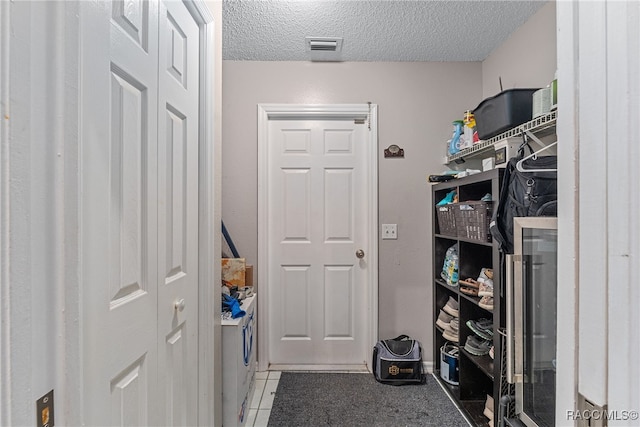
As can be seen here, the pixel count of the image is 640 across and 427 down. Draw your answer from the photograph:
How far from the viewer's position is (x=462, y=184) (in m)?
2.13

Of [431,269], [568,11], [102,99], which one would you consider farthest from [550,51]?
[102,99]

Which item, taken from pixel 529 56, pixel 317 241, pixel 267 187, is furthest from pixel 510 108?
pixel 267 187

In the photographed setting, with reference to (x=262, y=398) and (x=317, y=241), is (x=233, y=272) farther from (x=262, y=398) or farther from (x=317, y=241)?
(x=262, y=398)

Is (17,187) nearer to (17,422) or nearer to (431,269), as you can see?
(17,422)

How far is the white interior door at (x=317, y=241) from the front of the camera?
2.71 metres

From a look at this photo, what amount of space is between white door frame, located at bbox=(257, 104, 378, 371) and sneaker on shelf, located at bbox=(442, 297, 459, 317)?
1.73 feet

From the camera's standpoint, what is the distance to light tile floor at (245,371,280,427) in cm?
201

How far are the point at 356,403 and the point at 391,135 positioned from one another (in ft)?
6.42

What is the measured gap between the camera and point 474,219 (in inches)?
77.0

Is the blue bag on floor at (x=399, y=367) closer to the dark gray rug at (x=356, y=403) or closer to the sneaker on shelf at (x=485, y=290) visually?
the dark gray rug at (x=356, y=403)

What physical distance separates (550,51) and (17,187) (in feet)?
7.91

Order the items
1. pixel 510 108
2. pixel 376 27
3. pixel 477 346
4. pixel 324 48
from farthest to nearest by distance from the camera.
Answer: pixel 324 48 < pixel 376 27 < pixel 477 346 < pixel 510 108

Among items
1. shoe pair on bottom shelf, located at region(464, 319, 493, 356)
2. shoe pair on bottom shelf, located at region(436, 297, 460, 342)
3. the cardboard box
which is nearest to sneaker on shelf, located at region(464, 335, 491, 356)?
shoe pair on bottom shelf, located at region(464, 319, 493, 356)

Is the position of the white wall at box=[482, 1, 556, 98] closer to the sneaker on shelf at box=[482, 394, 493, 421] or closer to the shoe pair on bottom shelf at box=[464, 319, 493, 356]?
the shoe pair on bottom shelf at box=[464, 319, 493, 356]
